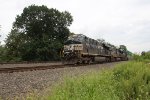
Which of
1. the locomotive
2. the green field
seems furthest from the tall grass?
the locomotive

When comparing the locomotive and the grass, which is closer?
the grass

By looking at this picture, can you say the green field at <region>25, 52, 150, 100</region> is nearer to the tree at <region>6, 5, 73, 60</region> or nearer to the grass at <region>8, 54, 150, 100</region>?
the grass at <region>8, 54, 150, 100</region>

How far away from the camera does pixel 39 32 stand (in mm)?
54344

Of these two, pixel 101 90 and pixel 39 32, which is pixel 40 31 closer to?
pixel 39 32

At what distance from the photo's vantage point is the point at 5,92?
10797mm

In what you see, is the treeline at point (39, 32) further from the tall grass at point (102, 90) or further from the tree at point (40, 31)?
the tall grass at point (102, 90)

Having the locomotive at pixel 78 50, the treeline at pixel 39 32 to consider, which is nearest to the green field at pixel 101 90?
the locomotive at pixel 78 50

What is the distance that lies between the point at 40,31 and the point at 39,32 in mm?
235

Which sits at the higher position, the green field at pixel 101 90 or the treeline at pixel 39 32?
the treeline at pixel 39 32

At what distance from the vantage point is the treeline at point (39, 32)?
51219mm

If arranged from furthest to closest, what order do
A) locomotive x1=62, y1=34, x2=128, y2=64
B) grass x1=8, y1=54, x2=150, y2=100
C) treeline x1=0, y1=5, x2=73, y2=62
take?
treeline x1=0, y1=5, x2=73, y2=62 < locomotive x1=62, y1=34, x2=128, y2=64 < grass x1=8, y1=54, x2=150, y2=100

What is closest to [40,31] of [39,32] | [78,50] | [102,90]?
[39,32]

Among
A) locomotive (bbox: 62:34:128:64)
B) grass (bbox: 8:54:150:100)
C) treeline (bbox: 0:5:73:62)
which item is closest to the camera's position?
grass (bbox: 8:54:150:100)

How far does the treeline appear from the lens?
51.2 m
